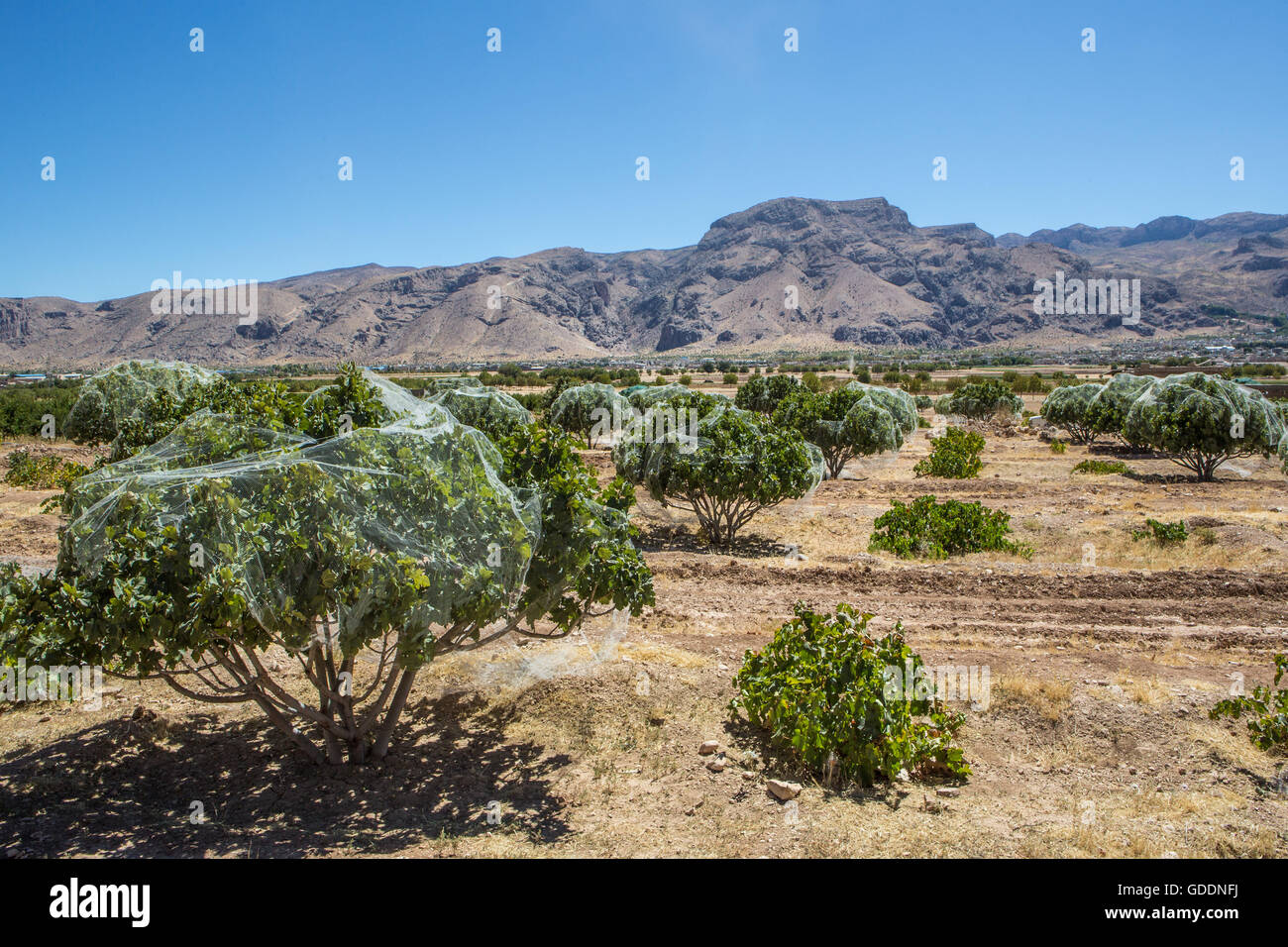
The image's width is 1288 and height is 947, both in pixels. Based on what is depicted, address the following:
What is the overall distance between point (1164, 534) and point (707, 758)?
11.8 metres

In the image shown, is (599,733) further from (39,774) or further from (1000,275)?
(1000,275)

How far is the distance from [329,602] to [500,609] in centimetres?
109

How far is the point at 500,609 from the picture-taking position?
203 inches

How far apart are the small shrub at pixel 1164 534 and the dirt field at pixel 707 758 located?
2333 millimetres

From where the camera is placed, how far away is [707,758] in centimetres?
630

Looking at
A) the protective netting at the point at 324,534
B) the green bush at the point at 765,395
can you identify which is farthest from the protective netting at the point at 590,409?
the protective netting at the point at 324,534

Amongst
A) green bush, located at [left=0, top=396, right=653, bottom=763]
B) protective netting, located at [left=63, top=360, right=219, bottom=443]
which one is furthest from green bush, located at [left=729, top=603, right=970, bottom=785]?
protective netting, located at [left=63, top=360, right=219, bottom=443]

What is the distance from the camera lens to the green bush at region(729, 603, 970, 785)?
19.4ft

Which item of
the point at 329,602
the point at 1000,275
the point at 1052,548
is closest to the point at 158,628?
the point at 329,602

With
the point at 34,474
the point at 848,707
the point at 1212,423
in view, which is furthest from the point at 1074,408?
the point at 34,474

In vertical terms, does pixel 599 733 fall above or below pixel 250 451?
below

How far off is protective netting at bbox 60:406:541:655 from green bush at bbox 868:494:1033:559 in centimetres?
1008

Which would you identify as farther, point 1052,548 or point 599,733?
point 1052,548
